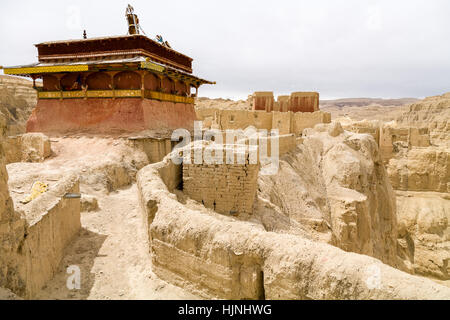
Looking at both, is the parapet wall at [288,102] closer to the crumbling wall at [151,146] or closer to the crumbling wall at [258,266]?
the crumbling wall at [151,146]

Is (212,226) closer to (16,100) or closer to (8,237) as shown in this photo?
(8,237)

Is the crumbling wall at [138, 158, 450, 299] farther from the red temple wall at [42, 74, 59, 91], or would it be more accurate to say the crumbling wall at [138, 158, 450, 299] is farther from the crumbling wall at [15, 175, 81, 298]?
the red temple wall at [42, 74, 59, 91]

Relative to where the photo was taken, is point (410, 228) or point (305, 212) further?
point (410, 228)

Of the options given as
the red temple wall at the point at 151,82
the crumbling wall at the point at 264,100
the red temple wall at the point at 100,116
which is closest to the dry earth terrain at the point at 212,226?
the red temple wall at the point at 100,116

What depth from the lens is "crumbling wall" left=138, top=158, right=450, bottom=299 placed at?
288cm

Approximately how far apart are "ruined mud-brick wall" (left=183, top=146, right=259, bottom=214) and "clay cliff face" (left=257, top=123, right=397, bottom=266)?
110 cm

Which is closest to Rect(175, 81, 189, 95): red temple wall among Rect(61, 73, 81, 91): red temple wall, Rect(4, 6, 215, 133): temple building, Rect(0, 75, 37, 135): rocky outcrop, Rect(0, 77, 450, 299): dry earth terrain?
Rect(4, 6, 215, 133): temple building

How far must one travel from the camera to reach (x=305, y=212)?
12836 millimetres

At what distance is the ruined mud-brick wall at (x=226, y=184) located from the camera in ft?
24.8

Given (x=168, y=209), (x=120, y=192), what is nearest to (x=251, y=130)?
(x=120, y=192)

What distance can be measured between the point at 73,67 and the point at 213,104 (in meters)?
30.0

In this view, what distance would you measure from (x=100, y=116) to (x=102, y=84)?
1.60 meters

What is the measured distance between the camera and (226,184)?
7676 mm
